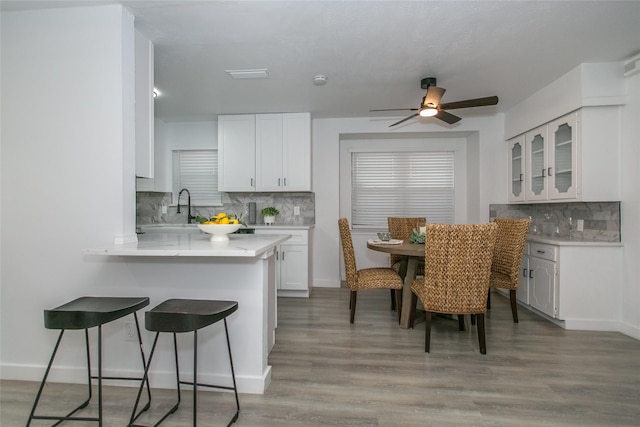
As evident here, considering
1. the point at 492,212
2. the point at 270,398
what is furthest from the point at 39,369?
the point at 492,212

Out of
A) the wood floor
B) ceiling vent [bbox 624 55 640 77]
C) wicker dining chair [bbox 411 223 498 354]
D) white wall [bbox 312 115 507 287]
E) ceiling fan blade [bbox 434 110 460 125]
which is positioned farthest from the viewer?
white wall [bbox 312 115 507 287]

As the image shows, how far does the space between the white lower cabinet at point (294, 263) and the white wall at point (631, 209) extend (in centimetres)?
312

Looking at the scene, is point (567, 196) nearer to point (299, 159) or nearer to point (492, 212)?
point (492, 212)

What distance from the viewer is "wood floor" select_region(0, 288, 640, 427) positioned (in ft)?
5.30

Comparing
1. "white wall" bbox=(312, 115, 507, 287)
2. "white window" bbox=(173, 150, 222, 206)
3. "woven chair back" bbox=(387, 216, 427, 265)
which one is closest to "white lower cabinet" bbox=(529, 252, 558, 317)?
"white wall" bbox=(312, 115, 507, 287)

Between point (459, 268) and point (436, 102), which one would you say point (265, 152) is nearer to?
point (436, 102)

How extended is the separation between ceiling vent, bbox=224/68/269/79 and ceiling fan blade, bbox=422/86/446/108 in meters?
1.49

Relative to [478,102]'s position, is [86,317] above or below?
below

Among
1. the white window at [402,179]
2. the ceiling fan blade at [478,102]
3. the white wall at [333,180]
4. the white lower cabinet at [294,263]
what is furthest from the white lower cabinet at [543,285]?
the white lower cabinet at [294,263]

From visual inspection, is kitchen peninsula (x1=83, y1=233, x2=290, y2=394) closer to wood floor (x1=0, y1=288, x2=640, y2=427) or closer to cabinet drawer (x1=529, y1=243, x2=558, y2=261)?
wood floor (x1=0, y1=288, x2=640, y2=427)

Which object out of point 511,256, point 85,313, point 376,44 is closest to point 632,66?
point 511,256

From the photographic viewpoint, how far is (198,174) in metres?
4.52

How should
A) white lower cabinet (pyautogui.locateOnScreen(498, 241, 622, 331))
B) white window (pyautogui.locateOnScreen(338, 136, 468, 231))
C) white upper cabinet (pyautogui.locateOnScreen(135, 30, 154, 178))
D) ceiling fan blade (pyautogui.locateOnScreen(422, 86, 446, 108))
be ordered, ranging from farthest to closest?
1. white window (pyautogui.locateOnScreen(338, 136, 468, 231))
2. white lower cabinet (pyautogui.locateOnScreen(498, 241, 622, 331))
3. ceiling fan blade (pyautogui.locateOnScreen(422, 86, 446, 108))
4. white upper cabinet (pyautogui.locateOnScreen(135, 30, 154, 178))

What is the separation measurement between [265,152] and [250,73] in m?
1.31
